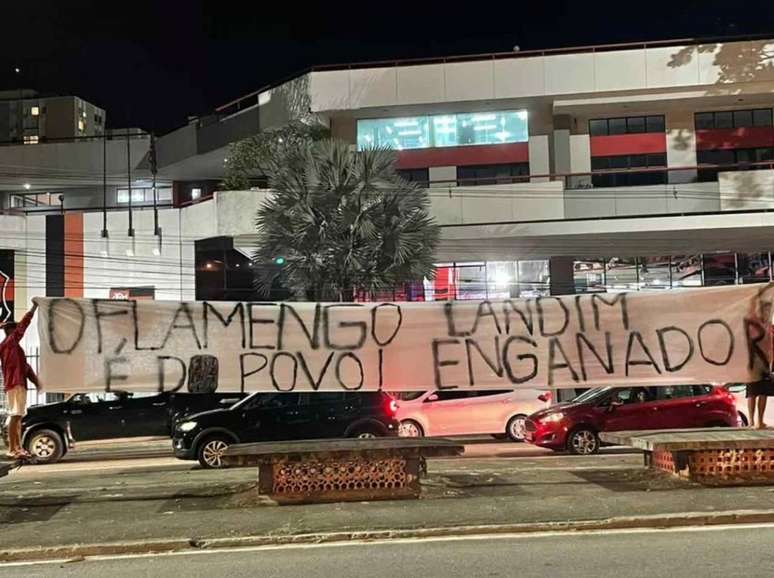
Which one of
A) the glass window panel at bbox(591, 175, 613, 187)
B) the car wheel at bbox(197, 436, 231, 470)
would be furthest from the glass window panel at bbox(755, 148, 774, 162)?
the car wheel at bbox(197, 436, 231, 470)

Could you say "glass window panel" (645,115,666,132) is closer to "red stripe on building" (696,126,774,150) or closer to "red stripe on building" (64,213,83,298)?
"red stripe on building" (696,126,774,150)

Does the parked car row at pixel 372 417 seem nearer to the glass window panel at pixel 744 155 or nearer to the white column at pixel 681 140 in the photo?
the white column at pixel 681 140

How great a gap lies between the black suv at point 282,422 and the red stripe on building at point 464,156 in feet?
50.9

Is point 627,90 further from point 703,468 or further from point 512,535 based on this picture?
point 512,535

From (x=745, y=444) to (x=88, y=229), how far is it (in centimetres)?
2568

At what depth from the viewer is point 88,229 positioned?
→ 1154 inches

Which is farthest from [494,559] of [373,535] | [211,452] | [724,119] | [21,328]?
[724,119]

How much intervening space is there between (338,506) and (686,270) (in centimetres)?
2219

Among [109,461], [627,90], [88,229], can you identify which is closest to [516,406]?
[109,461]

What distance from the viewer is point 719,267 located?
27.7 metres

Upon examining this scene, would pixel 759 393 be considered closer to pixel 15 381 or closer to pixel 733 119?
pixel 15 381

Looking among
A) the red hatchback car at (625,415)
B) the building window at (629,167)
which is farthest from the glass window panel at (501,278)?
the red hatchback car at (625,415)

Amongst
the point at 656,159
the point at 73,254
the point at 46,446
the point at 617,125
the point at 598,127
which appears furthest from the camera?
the point at 73,254

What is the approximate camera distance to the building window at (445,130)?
2795 cm
